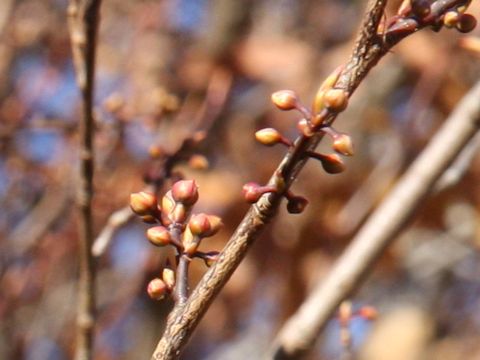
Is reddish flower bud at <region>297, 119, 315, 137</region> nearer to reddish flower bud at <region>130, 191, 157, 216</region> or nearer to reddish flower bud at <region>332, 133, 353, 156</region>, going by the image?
reddish flower bud at <region>332, 133, 353, 156</region>

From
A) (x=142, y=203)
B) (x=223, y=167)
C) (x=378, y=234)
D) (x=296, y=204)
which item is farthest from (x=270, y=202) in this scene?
(x=223, y=167)

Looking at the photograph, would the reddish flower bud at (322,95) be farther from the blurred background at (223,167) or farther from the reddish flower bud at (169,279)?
the blurred background at (223,167)

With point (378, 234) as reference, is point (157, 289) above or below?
above

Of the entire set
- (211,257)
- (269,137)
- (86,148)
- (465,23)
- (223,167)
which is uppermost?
(465,23)

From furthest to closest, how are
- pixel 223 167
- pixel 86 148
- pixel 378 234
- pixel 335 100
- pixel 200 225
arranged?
pixel 223 167 → pixel 378 234 → pixel 86 148 → pixel 200 225 → pixel 335 100

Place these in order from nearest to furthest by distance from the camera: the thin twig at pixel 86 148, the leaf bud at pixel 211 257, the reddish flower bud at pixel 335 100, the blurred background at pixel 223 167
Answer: the reddish flower bud at pixel 335 100, the leaf bud at pixel 211 257, the thin twig at pixel 86 148, the blurred background at pixel 223 167

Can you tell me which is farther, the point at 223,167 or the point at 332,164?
the point at 223,167

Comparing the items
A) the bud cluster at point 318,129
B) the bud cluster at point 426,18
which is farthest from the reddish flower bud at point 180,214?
the bud cluster at point 426,18

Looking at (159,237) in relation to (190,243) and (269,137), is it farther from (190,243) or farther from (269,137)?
(269,137)

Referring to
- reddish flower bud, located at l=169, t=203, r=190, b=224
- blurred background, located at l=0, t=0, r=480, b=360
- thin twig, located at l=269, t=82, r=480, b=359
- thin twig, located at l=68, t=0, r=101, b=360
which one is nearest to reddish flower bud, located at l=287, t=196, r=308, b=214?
reddish flower bud, located at l=169, t=203, r=190, b=224
